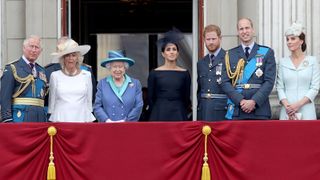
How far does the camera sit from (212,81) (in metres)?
9.66

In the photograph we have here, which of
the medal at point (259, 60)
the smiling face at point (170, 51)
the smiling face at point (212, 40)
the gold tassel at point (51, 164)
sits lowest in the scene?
the gold tassel at point (51, 164)

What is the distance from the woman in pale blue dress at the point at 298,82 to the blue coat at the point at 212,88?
0.67 m

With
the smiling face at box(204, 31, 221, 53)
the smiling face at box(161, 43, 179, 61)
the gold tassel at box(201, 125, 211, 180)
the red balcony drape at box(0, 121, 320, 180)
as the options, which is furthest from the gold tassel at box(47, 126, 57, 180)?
the smiling face at box(204, 31, 221, 53)

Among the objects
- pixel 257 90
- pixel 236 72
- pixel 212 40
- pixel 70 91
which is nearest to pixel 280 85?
pixel 257 90

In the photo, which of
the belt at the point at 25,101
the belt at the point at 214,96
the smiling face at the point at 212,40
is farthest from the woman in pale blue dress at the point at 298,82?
the belt at the point at 25,101

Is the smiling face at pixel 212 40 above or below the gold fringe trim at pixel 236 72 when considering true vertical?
above

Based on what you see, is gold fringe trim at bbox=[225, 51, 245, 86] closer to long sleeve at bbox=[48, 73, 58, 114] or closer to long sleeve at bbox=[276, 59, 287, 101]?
long sleeve at bbox=[276, 59, 287, 101]

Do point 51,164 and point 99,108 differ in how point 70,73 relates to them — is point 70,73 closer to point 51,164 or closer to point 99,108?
point 99,108

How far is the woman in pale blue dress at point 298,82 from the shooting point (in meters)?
9.48

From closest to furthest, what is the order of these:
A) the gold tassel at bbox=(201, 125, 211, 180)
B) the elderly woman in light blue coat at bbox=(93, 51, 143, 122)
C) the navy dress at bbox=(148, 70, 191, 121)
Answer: the gold tassel at bbox=(201, 125, 211, 180), the elderly woman in light blue coat at bbox=(93, 51, 143, 122), the navy dress at bbox=(148, 70, 191, 121)

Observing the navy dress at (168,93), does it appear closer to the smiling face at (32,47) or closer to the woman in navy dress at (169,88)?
the woman in navy dress at (169,88)

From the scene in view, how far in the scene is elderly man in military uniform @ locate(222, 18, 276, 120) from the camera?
923cm

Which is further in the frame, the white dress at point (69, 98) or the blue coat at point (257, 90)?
the white dress at point (69, 98)

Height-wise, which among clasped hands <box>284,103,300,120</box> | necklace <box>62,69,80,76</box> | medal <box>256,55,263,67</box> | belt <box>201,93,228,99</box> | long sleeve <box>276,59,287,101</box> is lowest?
clasped hands <box>284,103,300,120</box>
